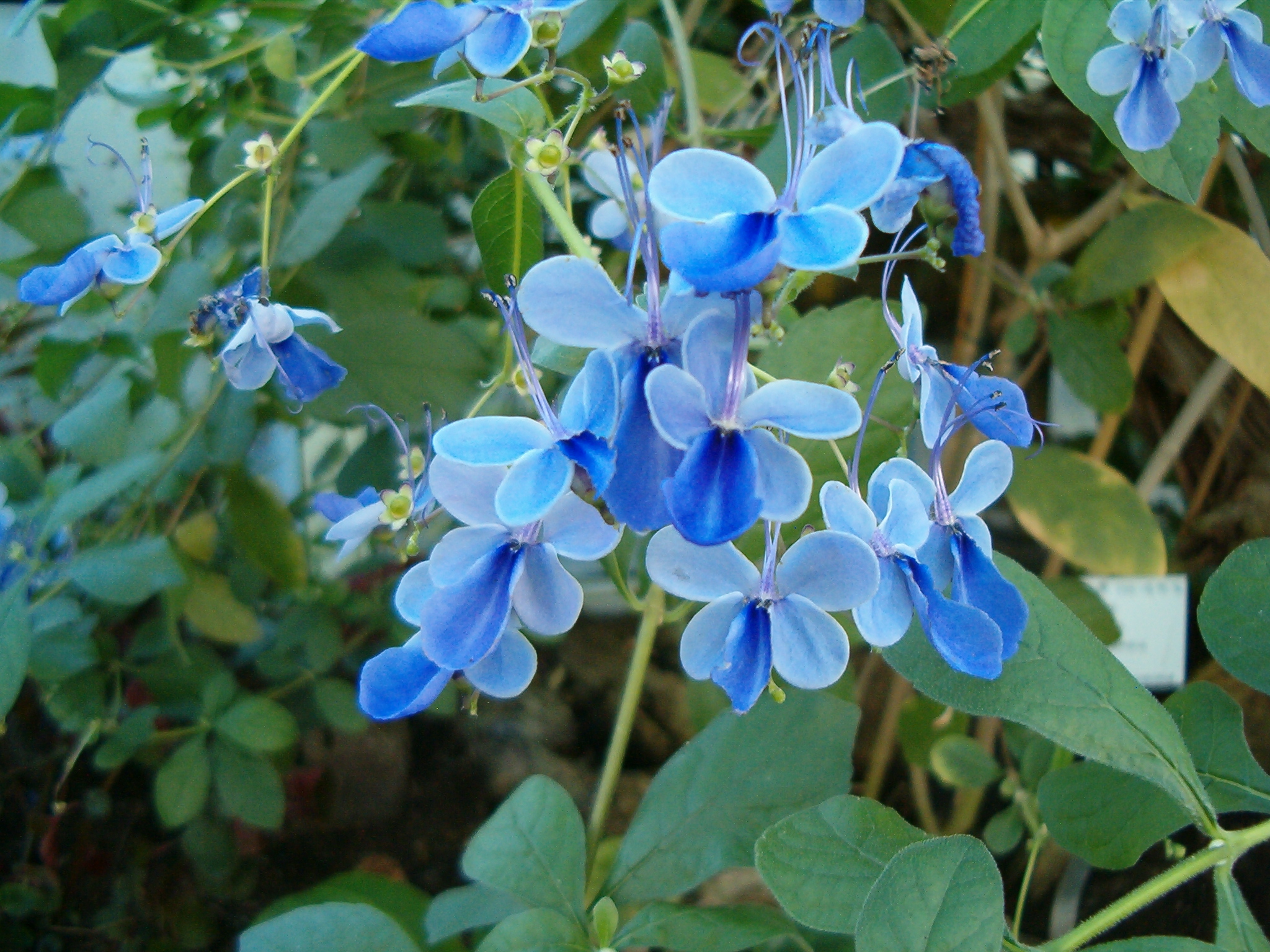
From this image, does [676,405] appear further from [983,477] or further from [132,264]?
[132,264]

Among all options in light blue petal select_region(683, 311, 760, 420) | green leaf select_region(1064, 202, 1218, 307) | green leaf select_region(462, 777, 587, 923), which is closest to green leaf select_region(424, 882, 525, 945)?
green leaf select_region(462, 777, 587, 923)

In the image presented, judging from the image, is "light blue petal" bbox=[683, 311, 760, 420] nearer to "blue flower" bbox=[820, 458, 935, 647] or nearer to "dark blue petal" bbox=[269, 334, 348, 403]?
"blue flower" bbox=[820, 458, 935, 647]

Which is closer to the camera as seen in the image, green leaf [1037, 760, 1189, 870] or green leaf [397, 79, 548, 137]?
green leaf [397, 79, 548, 137]

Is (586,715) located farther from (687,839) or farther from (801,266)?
(801,266)

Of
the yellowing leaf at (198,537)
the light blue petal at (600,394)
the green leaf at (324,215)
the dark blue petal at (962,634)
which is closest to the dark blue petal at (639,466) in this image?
the light blue petal at (600,394)

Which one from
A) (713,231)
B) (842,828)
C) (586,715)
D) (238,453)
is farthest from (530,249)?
(586,715)

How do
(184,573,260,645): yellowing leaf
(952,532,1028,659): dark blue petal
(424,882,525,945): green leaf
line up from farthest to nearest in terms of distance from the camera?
1. (184,573,260,645): yellowing leaf
2. (424,882,525,945): green leaf
3. (952,532,1028,659): dark blue petal

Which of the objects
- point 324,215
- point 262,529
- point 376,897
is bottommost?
point 376,897

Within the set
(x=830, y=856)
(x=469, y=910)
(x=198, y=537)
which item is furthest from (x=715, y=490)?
(x=198, y=537)

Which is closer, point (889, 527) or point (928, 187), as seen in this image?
point (889, 527)
